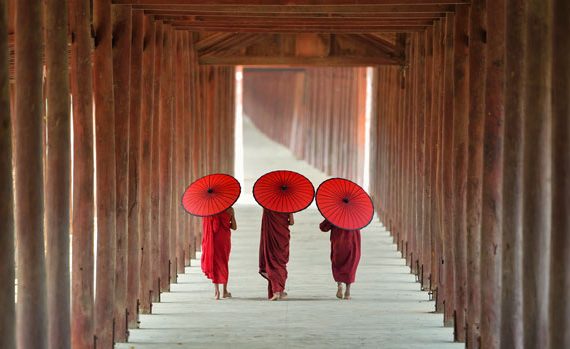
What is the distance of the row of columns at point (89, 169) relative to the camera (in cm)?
858

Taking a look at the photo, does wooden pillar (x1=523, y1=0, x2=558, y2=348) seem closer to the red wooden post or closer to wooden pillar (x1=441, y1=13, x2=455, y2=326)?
wooden pillar (x1=441, y1=13, x2=455, y2=326)

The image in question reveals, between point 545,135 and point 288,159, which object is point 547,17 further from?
point 288,159

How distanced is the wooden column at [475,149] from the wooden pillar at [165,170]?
5.14 meters

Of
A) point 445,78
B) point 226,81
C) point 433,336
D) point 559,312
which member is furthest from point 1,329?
point 226,81

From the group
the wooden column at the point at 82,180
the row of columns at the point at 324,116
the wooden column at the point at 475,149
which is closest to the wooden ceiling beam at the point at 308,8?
the wooden column at the point at 475,149

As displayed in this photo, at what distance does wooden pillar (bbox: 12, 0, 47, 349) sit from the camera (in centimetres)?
853

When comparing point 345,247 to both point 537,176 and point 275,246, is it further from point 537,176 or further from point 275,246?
point 537,176

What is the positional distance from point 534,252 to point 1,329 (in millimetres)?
3880

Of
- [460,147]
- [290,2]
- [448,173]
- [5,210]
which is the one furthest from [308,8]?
[5,210]

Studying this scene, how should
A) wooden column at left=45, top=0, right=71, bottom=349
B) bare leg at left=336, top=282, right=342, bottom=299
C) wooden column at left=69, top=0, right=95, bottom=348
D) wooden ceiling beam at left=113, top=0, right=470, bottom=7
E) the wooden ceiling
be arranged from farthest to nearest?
bare leg at left=336, top=282, right=342, bottom=299 → the wooden ceiling → wooden ceiling beam at left=113, top=0, right=470, bottom=7 → wooden column at left=69, top=0, right=95, bottom=348 → wooden column at left=45, top=0, right=71, bottom=349

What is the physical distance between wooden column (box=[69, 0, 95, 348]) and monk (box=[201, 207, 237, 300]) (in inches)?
159

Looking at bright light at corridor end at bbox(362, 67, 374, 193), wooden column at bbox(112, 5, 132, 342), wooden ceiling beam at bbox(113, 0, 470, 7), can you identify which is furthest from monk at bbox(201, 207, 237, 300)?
bright light at corridor end at bbox(362, 67, 374, 193)

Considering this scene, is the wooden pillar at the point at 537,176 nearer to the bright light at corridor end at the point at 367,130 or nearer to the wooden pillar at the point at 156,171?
Result: the wooden pillar at the point at 156,171

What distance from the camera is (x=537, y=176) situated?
27.9ft
